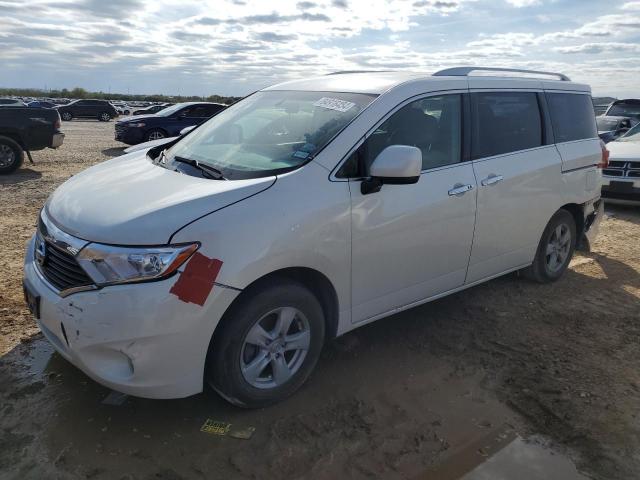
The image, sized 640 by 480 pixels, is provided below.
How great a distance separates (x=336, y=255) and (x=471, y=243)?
1.35 meters

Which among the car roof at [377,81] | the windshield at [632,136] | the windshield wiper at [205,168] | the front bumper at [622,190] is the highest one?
the car roof at [377,81]

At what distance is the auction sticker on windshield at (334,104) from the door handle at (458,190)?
912mm

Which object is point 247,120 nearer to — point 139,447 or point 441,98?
point 441,98

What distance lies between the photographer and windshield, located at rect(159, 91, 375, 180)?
3.30 metres

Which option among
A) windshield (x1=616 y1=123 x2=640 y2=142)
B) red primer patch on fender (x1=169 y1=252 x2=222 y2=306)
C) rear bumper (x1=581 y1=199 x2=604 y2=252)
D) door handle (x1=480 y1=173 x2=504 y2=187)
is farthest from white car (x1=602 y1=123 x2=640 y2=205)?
red primer patch on fender (x1=169 y1=252 x2=222 y2=306)

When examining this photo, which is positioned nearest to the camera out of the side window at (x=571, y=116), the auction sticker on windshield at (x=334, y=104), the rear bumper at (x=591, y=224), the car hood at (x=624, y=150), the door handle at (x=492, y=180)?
the auction sticker on windshield at (x=334, y=104)

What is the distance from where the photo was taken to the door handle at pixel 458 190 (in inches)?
148

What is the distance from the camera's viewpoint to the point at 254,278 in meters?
2.81

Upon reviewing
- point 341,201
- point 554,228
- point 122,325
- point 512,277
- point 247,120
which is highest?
point 247,120

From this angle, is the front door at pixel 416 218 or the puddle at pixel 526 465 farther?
the front door at pixel 416 218

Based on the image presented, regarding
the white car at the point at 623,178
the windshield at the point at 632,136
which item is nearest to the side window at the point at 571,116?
the white car at the point at 623,178

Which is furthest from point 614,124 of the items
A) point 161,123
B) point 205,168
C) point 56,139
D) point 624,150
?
point 205,168

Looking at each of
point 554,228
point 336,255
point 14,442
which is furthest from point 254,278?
point 554,228

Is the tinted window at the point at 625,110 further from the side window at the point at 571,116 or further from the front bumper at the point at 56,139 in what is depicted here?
the front bumper at the point at 56,139
